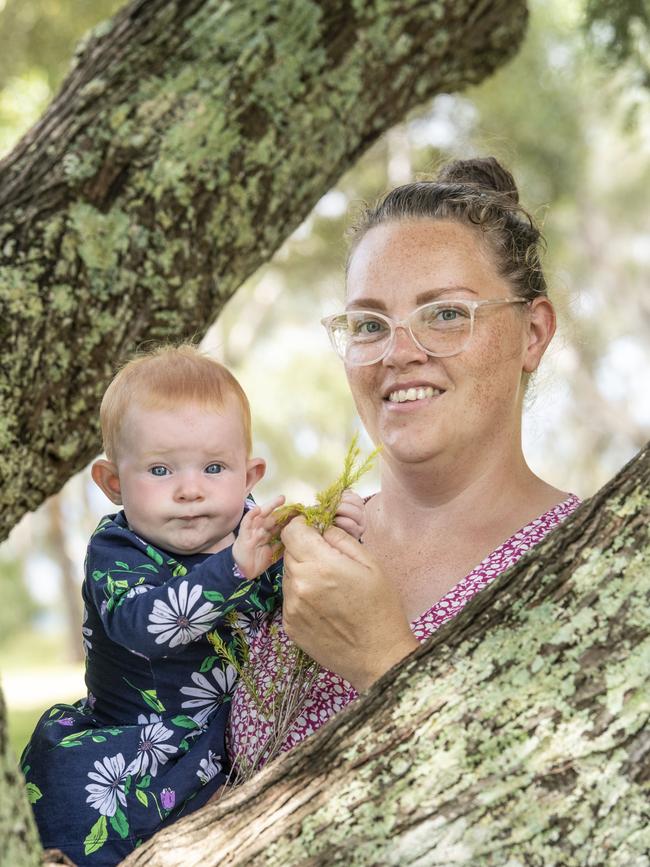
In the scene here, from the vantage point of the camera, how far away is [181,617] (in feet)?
7.35

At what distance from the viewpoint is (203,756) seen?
2375 mm

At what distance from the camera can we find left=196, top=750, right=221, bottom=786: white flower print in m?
2.35

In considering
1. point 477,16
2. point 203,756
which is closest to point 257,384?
point 477,16

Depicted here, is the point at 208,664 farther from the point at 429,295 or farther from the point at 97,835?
the point at 429,295

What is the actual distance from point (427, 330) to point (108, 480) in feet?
2.80

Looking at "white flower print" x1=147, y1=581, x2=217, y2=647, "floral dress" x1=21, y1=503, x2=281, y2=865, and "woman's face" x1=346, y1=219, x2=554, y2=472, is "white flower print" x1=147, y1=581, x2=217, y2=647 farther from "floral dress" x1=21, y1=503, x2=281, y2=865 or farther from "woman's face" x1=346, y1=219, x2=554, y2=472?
"woman's face" x1=346, y1=219, x2=554, y2=472

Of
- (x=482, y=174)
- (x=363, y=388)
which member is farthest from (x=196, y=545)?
(x=482, y=174)

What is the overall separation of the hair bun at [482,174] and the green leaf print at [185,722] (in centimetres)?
158

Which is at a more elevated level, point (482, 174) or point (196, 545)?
point (482, 174)

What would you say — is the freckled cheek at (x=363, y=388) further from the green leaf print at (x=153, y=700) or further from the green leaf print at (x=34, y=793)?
the green leaf print at (x=34, y=793)

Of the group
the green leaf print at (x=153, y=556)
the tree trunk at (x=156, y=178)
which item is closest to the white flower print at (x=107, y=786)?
the green leaf print at (x=153, y=556)

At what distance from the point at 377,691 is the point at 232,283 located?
2.12 m

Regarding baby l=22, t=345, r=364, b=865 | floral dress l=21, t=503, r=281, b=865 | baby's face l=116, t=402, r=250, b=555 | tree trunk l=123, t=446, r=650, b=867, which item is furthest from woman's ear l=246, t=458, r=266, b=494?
tree trunk l=123, t=446, r=650, b=867

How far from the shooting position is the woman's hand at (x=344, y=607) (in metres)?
2.12
